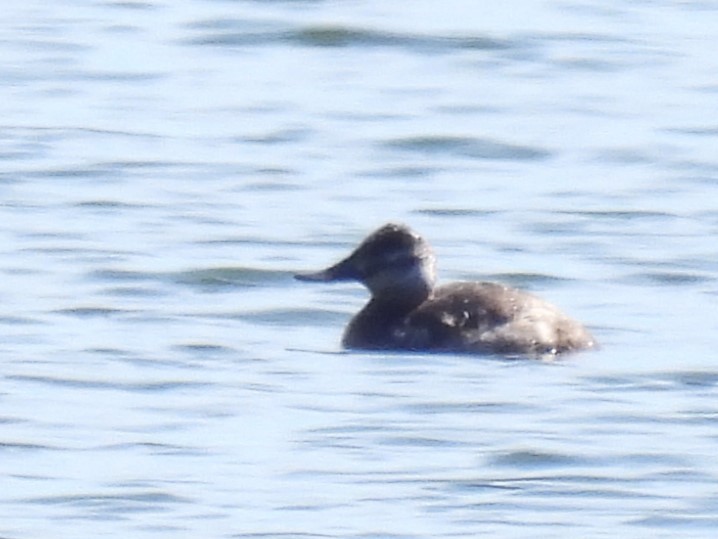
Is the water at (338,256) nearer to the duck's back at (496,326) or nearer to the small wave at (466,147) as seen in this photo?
the small wave at (466,147)

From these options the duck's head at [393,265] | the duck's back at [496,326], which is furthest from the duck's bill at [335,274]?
the duck's back at [496,326]

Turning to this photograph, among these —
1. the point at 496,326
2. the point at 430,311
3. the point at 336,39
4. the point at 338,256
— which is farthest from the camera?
the point at 336,39

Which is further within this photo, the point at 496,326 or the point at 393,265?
the point at 393,265

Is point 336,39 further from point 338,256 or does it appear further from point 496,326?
point 496,326

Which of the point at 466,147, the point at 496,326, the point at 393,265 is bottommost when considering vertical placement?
the point at 466,147

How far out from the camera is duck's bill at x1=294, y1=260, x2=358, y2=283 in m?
13.4

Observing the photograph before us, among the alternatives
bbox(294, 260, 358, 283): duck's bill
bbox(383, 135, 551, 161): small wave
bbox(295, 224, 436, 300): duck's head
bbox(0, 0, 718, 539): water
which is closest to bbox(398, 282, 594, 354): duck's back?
bbox(0, 0, 718, 539): water

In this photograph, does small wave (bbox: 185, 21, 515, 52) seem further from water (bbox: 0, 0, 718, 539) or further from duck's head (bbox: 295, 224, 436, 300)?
duck's head (bbox: 295, 224, 436, 300)

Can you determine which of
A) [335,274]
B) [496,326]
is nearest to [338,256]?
[335,274]

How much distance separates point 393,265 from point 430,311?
36 centimetres

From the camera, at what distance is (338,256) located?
1481 cm

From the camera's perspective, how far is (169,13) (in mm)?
22156

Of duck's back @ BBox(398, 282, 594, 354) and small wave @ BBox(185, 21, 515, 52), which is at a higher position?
duck's back @ BBox(398, 282, 594, 354)

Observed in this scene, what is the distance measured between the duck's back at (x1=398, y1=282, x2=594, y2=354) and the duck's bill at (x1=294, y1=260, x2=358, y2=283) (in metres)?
0.48
